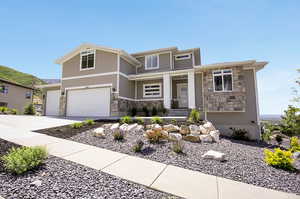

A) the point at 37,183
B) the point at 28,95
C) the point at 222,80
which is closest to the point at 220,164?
the point at 37,183

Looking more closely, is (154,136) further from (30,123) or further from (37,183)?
(30,123)

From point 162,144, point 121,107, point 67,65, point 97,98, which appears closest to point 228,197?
point 162,144

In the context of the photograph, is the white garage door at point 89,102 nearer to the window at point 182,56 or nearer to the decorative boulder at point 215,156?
the window at point 182,56

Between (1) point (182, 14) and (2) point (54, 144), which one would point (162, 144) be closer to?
(2) point (54, 144)

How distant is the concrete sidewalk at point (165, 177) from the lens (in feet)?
8.07

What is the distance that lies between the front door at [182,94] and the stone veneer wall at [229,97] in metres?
3.66

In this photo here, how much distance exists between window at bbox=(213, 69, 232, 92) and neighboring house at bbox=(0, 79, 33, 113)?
87.3ft

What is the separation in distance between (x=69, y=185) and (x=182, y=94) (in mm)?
12087

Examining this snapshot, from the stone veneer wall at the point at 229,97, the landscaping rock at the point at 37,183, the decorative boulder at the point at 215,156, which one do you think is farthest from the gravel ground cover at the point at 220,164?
the stone veneer wall at the point at 229,97

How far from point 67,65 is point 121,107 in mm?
7670

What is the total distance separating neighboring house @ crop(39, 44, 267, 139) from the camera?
9117 mm

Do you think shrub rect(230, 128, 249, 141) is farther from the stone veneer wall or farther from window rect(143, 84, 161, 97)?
window rect(143, 84, 161, 97)

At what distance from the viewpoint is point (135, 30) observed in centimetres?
1132

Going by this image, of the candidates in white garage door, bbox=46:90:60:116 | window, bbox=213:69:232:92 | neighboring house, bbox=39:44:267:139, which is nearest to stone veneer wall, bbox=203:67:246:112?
neighboring house, bbox=39:44:267:139
